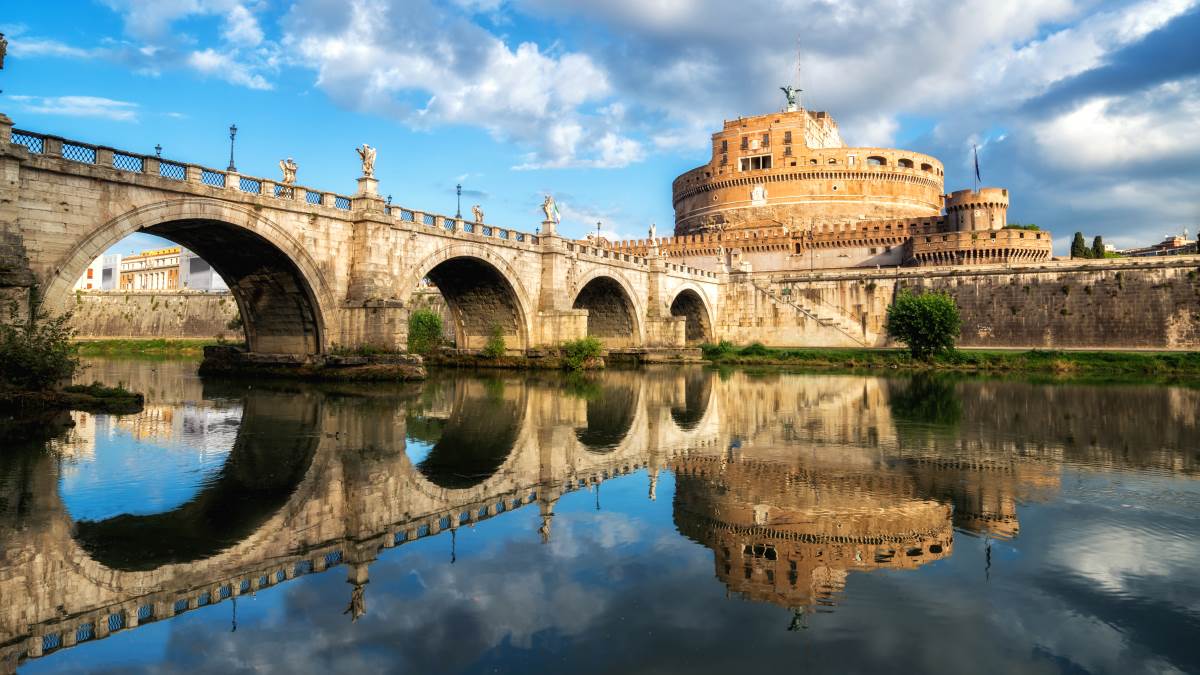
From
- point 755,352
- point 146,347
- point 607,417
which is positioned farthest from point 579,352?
point 146,347

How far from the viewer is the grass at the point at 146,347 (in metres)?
57.2

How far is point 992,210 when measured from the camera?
227ft

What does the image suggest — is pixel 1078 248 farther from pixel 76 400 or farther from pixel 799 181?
pixel 76 400

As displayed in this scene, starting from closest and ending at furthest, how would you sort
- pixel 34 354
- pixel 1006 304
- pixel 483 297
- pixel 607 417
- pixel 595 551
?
pixel 595 551 < pixel 34 354 < pixel 607 417 < pixel 483 297 < pixel 1006 304

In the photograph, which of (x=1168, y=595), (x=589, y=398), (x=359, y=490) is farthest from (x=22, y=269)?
(x=1168, y=595)

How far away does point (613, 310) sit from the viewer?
162 ft

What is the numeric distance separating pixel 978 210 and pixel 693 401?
5793 centimetres

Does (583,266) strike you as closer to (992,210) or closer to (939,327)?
(939,327)

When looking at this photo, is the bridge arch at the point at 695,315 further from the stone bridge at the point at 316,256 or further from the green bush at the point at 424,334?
the green bush at the point at 424,334

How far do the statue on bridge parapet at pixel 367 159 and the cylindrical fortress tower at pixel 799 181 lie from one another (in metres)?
58.3

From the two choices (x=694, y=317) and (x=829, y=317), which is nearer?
(x=829, y=317)

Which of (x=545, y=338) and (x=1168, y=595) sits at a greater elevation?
(x=545, y=338)

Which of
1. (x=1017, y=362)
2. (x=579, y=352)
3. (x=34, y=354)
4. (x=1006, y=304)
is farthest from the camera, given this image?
(x=1006, y=304)

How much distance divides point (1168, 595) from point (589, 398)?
18.2 metres
